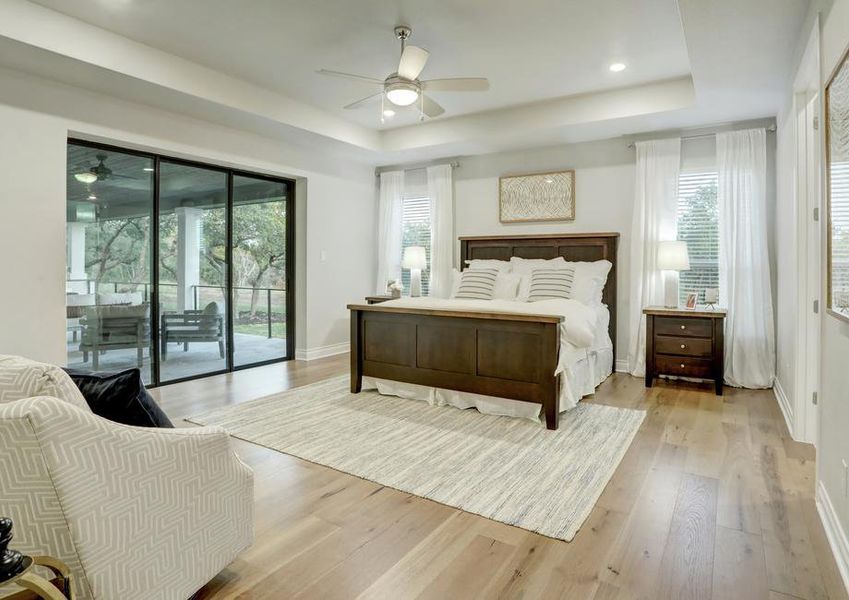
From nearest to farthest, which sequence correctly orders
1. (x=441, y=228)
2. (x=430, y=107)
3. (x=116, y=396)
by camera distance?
(x=116, y=396), (x=430, y=107), (x=441, y=228)

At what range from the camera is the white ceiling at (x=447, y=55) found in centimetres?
306

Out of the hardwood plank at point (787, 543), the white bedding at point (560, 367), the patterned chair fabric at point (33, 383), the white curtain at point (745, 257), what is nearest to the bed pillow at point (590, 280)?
the white bedding at point (560, 367)

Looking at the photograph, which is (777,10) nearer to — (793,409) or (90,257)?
(793,409)

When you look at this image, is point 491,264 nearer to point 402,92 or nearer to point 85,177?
point 402,92

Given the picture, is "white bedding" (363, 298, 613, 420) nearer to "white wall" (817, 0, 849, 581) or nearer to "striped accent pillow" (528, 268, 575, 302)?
"striped accent pillow" (528, 268, 575, 302)

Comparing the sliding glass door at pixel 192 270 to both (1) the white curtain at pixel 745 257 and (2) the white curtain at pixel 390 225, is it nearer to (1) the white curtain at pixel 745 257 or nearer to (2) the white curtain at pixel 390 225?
(2) the white curtain at pixel 390 225

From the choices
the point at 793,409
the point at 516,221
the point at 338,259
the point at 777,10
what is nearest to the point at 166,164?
A: the point at 338,259

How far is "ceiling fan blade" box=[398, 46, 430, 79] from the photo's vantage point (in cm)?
310

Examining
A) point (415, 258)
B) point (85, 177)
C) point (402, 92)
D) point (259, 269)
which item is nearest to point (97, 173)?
point (85, 177)

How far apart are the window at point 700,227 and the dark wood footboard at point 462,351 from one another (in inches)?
97.2

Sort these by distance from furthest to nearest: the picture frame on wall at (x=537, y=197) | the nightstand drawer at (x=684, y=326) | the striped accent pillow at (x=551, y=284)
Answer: the picture frame on wall at (x=537, y=197)
the striped accent pillow at (x=551, y=284)
the nightstand drawer at (x=684, y=326)

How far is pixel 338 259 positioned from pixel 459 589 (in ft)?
16.5

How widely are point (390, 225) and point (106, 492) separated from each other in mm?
5571

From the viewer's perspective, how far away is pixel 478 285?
512 centimetres
